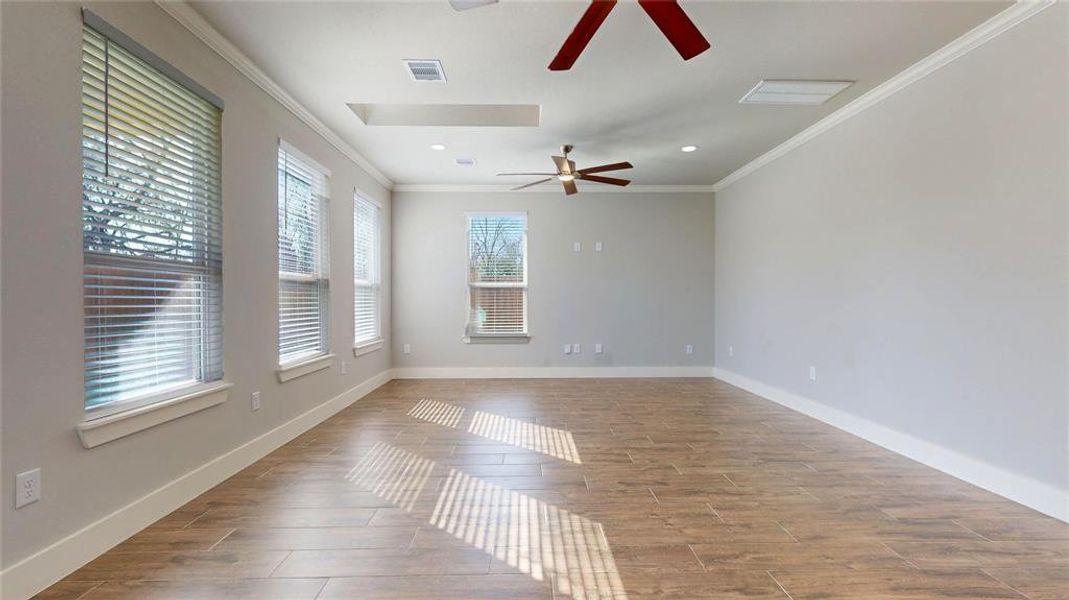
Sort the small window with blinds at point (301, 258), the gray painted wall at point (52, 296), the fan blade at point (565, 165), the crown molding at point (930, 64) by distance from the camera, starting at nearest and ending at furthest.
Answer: the gray painted wall at point (52, 296) < the crown molding at point (930, 64) < the small window with blinds at point (301, 258) < the fan blade at point (565, 165)

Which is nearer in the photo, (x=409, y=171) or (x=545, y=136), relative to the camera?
(x=545, y=136)

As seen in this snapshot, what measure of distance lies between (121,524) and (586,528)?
6.77 feet

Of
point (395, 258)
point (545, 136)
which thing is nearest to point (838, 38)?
point (545, 136)

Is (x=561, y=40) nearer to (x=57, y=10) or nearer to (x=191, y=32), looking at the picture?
(x=191, y=32)

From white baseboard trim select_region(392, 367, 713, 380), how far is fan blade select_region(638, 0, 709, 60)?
15.1 feet

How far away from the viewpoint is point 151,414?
2062 millimetres

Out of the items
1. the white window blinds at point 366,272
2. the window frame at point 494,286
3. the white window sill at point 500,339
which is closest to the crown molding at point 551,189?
the window frame at point 494,286

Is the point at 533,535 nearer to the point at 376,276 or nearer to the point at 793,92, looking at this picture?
the point at 793,92

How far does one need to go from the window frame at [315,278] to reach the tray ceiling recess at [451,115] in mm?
688

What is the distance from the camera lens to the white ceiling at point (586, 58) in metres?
2.36

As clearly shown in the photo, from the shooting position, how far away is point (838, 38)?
8.51 feet

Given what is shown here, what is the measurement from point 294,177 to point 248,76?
0.80 metres

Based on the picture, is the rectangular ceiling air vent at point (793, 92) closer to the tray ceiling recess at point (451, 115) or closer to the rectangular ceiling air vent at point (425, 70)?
the tray ceiling recess at point (451, 115)

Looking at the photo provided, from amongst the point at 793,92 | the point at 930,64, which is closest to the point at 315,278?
the point at 793,92
